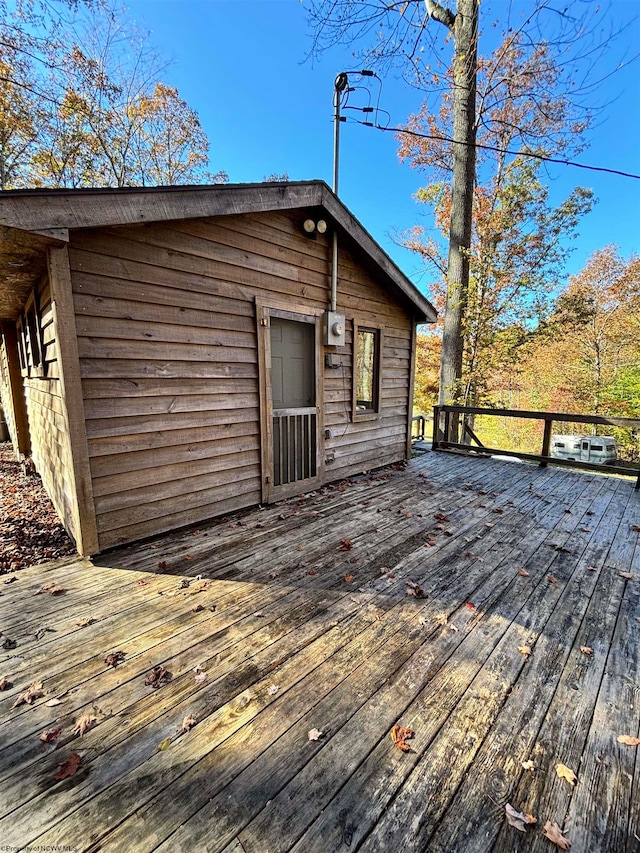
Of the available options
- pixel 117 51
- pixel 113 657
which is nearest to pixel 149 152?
pixel 117 51

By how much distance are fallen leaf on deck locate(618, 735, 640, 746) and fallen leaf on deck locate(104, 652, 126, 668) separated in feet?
6.95

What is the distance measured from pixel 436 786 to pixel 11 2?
11.7 metres

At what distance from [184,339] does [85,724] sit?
2.51 metres

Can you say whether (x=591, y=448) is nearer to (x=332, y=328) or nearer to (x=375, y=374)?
(x=375, y=374)

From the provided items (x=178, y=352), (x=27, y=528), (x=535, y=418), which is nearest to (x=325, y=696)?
(x=178, y=352)

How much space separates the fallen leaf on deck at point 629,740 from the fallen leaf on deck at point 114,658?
212 centimetres

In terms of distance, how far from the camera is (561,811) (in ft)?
3.68

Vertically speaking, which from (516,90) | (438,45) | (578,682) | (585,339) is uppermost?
(516,90)

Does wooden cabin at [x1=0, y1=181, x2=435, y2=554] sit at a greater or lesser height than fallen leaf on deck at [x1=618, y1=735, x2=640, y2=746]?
greater

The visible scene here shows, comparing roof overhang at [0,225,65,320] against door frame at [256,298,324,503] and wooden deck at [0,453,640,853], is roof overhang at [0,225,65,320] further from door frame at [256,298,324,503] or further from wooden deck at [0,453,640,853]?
wooden deck at [0,453,640,853]

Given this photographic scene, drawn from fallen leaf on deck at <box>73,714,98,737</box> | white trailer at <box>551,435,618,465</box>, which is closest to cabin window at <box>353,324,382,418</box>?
fallen leaf on deck at <box>73,714,98,737</box>

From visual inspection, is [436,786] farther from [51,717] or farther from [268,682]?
[51,717]

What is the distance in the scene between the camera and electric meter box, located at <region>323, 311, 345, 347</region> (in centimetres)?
416

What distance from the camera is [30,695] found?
1511mm
